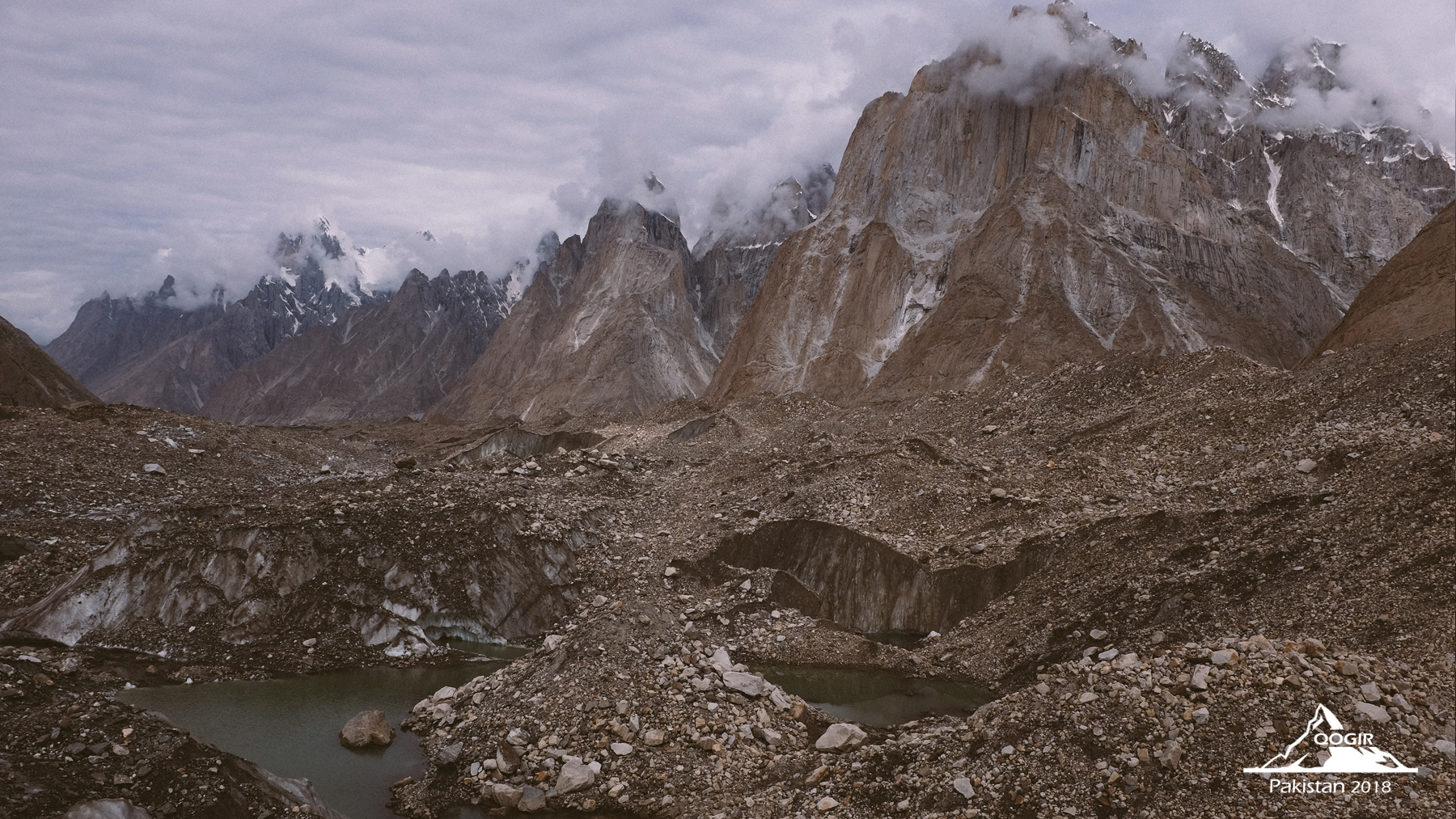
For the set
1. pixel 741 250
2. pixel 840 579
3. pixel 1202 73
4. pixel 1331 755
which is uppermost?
pixel 1202 73

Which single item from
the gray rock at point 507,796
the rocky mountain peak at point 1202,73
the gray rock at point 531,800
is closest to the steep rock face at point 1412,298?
the gray rock at point 531,800

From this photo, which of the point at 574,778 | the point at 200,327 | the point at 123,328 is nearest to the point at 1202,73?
the point at 574,778

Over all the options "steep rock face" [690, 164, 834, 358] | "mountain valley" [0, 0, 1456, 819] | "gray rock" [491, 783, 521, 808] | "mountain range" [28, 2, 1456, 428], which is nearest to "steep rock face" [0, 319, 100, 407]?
"mountain valley" [0, 0, 1456, 819]

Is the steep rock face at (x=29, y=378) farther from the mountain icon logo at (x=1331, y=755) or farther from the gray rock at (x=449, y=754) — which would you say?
the mountain icon logo at (x=1331, y=755)

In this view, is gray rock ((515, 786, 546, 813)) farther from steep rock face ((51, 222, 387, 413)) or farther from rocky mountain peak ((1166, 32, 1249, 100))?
steep rock face ((51, 222, 387, 413))

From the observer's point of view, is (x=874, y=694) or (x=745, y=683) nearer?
(x=745, y=683)

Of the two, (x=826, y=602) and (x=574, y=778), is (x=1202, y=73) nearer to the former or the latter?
(x=826, y=602)

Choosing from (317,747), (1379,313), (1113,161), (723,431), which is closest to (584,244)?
(1113,161)
